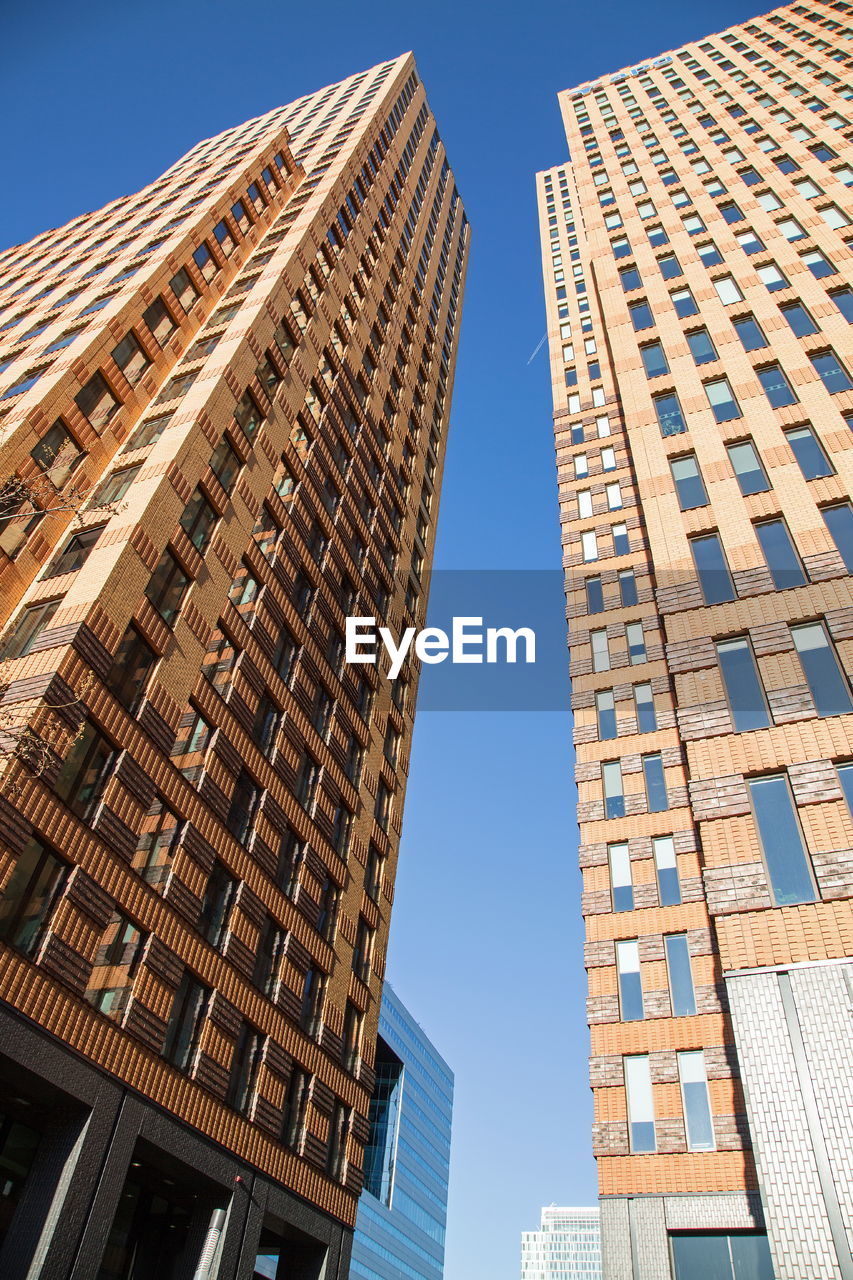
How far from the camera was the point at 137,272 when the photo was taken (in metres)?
32.4

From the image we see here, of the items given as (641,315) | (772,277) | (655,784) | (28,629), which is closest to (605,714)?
(655,784)

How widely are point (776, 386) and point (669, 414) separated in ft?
11.8

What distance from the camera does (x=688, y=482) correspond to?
27828 millimetres

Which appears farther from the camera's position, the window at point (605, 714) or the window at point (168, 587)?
the window at point (605, 714)

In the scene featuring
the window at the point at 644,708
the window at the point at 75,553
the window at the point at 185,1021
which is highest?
the window at the point at 644,708

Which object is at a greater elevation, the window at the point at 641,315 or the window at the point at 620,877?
the window at the point at 641,315

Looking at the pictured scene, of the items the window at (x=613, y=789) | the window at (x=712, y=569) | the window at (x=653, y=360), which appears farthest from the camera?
the window at (x=653, y=360)

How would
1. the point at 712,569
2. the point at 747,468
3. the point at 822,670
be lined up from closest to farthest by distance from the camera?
the point at 822,670, the point at 712,569, the point at 747,468

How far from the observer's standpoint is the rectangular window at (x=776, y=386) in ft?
93.1

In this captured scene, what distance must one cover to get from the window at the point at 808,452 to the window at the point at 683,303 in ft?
31.2

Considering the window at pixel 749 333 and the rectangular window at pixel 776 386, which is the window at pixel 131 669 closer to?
the rectangular window at pixel 776 386

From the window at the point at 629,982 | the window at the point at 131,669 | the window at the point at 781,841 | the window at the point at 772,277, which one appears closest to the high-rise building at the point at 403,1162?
the window at the point at 629,982

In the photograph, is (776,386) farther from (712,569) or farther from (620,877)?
(620,877)

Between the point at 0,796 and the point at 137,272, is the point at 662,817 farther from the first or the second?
the point at 137,272
